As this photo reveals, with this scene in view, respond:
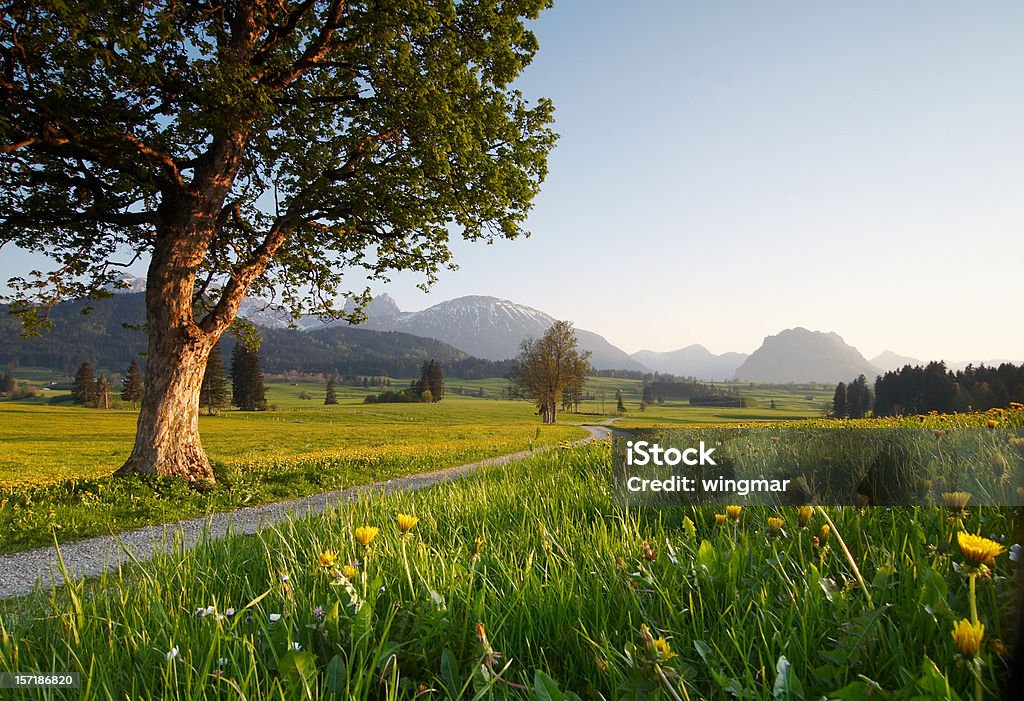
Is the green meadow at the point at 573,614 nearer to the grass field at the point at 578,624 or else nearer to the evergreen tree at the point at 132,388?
the grass field at the point at 578,624

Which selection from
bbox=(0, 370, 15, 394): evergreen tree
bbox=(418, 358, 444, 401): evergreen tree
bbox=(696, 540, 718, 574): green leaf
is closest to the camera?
bbox=(696, 540, 718, 574): green leaf

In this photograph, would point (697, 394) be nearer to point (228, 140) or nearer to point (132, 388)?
point (228, 140)

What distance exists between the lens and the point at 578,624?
1.94m

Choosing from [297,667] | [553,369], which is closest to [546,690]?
[297,667]

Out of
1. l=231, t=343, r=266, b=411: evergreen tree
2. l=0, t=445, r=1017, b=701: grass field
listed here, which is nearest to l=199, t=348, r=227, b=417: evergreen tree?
l=231, t=343, r=266, b=411: evergreen tree

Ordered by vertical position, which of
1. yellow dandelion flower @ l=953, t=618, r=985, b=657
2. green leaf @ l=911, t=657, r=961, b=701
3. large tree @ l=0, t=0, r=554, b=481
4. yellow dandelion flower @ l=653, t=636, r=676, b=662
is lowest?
yellow dandelion flower @ l=653, t=636, r=676, b=662

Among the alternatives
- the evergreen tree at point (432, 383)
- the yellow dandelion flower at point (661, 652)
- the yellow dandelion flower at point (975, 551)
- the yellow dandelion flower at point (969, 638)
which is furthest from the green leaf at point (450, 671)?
the evergreen tree at point (432, 383)

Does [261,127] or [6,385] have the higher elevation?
[261,127]

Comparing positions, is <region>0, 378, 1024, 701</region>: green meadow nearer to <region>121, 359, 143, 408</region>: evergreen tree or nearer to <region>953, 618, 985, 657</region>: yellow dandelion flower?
<region>953, 618, 985, 657</region>: yellow dandelion flower

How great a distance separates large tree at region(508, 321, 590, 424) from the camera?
69750 millimetres

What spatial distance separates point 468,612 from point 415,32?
43.8 ft

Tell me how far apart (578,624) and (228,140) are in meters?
15.4

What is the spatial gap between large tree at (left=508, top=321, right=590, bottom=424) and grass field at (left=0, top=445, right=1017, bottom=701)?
66.2 meters

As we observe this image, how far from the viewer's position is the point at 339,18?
13.3m
